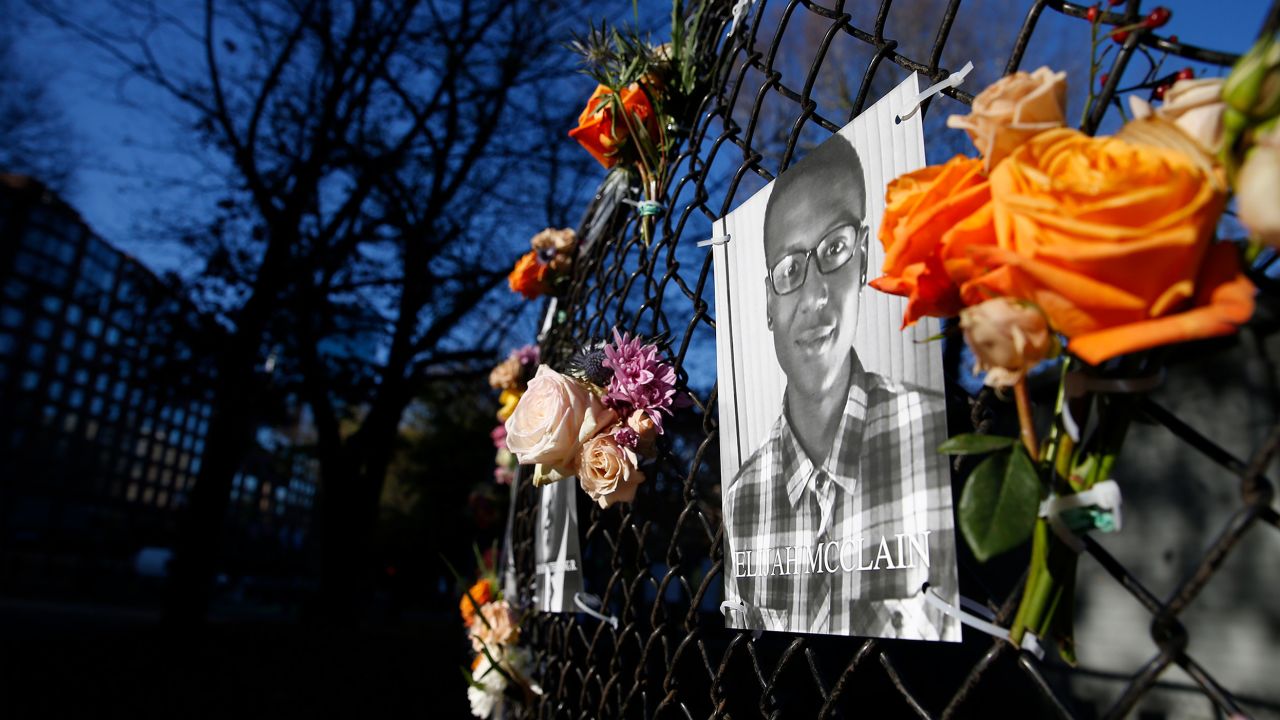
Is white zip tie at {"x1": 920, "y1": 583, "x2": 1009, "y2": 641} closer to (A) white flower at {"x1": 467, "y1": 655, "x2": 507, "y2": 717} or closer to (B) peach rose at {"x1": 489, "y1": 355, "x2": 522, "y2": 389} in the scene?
(A) white flower at {"x1": 467, "y1": 655, "x2": 507, "y2": 717}

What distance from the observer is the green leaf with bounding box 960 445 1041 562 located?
0.46m

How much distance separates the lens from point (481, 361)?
10.8 meters

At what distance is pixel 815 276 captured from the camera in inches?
29.4

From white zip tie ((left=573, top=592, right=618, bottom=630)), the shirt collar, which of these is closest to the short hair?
the shirt collar

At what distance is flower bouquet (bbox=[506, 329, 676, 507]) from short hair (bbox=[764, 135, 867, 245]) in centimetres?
29

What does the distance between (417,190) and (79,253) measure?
1588 inches

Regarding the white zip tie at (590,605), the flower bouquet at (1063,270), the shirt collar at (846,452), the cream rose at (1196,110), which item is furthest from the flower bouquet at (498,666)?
the cream rose at (1196,110)

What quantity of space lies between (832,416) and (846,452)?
39 millimetres

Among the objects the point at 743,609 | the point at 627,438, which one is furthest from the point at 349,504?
the point at 743,609

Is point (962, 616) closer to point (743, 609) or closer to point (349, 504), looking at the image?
point (743, 609)

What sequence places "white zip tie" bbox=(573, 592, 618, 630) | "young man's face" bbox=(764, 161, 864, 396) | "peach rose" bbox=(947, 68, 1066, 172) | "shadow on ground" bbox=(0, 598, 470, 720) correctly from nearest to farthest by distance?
"peach rose" bbox=(947, 68, 1066, 172) → "young man's face" bbox=(764, 161, 864, 396) → "white zip tie" bbox=(573, 592, 618, 630) → "shadow on ground" bbox=(0, 598, 470, 720)

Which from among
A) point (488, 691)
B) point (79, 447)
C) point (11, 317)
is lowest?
point (488, 691)

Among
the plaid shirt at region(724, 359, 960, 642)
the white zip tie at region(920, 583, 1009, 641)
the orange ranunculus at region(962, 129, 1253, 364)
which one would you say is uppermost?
the orange ranunculus at region(962, 129, 1253, 364)

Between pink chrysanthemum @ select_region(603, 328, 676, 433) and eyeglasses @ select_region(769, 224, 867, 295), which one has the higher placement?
eyeglasses @ select_region(769, 224, 867, 295)
